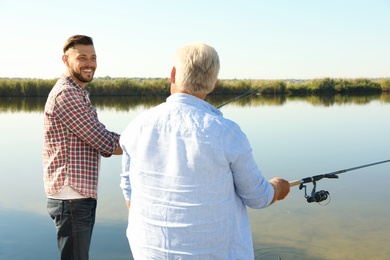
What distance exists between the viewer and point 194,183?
109cm

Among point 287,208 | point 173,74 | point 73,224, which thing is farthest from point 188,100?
point 287,208

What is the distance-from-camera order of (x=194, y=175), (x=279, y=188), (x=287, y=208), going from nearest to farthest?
(x=194, y=175) → (x=279, y=188) → (x=287, y=208)

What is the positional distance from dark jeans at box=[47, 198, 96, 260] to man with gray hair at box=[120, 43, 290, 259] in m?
0.58

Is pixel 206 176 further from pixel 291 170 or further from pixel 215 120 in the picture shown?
pixel 291 170

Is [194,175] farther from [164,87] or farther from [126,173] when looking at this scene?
[164,87]

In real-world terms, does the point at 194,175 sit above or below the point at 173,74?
below

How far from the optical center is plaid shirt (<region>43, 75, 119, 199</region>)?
164 cm

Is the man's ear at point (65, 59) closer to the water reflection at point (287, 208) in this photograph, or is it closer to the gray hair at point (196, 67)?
the gray hair at point (196, 67)

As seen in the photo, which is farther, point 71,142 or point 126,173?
point 71,142

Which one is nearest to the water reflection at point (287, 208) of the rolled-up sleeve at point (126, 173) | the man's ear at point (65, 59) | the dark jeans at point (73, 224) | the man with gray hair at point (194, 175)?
the dark jeans at point (73, 224)

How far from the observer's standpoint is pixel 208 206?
1.09 m

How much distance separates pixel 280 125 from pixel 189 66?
30.4 feet

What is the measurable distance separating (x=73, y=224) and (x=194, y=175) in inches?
30.5

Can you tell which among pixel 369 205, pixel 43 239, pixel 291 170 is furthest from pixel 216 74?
pixel 291 170
